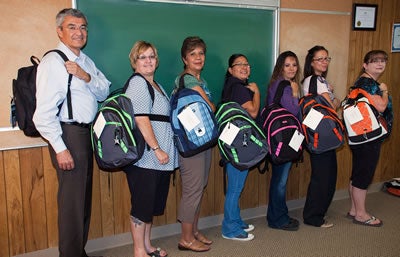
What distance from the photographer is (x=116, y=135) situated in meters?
2.38

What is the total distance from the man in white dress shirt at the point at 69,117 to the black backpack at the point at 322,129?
1634mm

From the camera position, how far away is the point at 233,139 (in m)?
2.83

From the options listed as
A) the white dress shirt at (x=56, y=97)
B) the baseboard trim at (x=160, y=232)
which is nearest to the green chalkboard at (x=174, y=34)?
the white dress shirt at (x=56, y=97)

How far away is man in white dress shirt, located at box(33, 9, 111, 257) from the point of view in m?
2.29

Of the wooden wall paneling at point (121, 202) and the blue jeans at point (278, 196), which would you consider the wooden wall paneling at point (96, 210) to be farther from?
the blue jeans at point (278, 196)

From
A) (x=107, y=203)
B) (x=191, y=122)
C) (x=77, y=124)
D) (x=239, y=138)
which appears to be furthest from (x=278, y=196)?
(x=77, y=124)

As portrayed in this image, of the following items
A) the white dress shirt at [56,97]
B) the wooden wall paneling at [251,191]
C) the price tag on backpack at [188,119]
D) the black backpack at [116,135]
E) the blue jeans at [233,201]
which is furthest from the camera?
the wooden wall paneling at [251,191]

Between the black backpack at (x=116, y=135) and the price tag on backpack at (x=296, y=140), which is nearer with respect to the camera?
the black backpack at (x=116, y=135)

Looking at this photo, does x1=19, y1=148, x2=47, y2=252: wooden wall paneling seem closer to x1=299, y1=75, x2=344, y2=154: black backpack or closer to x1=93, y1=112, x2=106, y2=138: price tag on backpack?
x1=93, y1=112, x2=106, y2=138: price tag on backpack

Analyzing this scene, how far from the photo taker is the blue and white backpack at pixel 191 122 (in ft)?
8.56

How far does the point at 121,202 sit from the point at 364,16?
3.09 m

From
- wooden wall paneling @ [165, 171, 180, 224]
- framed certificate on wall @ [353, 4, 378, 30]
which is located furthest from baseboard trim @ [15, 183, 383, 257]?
framed certificate on wall @ [353, 4, 378, 30]

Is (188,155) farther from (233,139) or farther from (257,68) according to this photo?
(257,68)

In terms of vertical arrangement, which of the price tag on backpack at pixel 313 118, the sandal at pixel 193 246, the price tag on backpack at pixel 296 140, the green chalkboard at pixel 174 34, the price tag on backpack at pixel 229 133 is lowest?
the sandal at pixel 193 246
